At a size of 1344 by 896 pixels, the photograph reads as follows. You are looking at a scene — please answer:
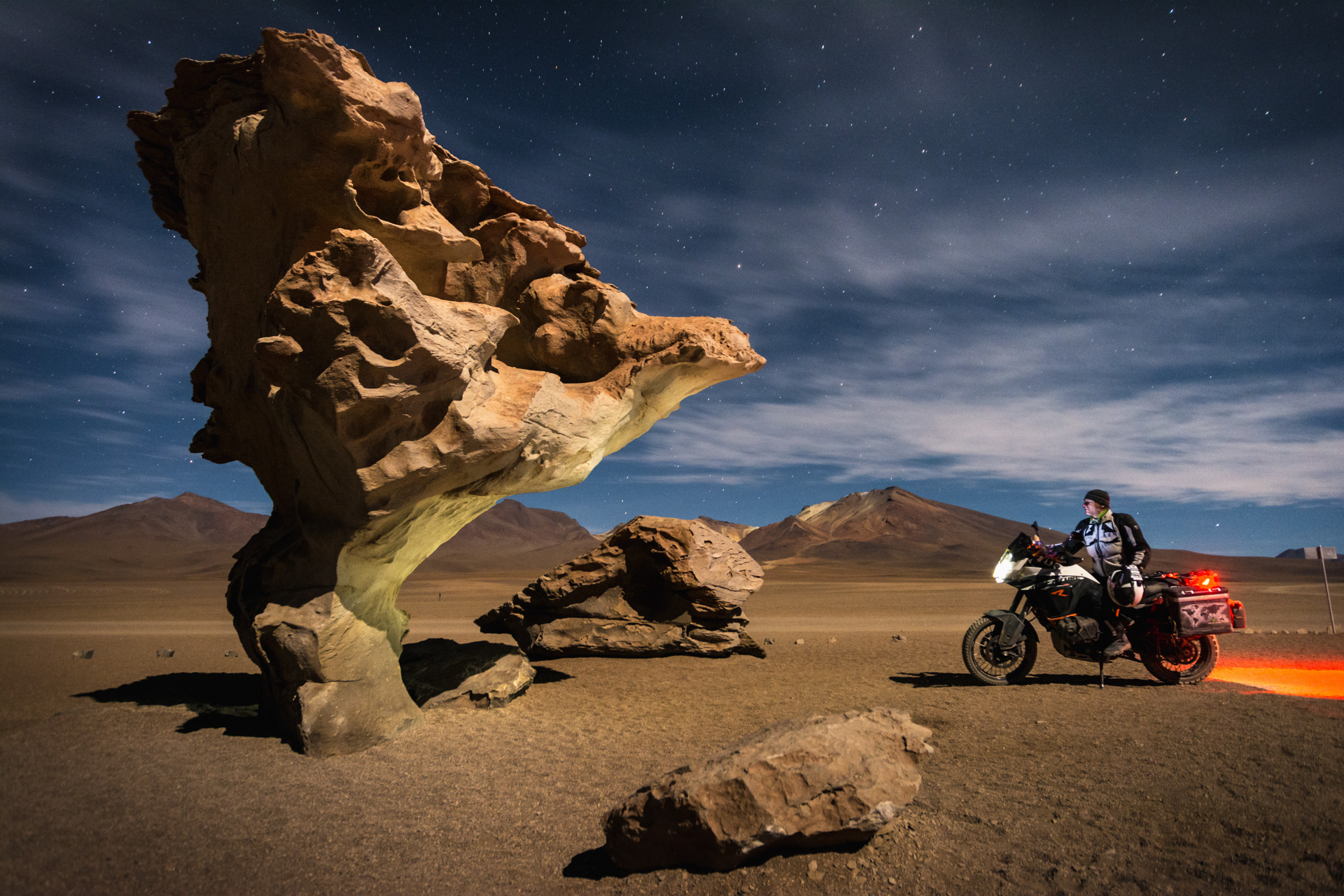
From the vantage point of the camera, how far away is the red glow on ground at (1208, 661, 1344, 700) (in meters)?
7.12

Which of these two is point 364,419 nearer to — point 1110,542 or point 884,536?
point 1110,542

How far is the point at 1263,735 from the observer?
4.99m

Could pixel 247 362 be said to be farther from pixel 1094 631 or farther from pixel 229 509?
pixel 229 509

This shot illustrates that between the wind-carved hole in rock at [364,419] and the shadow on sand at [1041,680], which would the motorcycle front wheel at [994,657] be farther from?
the wind-carved hole in rock at [364,419]

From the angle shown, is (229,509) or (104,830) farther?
(229,509)

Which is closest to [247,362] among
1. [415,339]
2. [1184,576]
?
[415,339]

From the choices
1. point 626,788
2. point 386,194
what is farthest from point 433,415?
point 626,788

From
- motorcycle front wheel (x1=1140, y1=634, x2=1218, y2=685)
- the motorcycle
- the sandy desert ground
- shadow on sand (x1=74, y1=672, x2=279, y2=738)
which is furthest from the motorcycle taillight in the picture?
shadow on sand (x1=74, y1=672, x2=279, y2=738)

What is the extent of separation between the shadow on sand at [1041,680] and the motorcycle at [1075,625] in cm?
14

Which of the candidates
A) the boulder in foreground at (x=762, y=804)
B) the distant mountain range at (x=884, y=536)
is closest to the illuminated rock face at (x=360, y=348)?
the boulder in foreground at (x=762, y=804)

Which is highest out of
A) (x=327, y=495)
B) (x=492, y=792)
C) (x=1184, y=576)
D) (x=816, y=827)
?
(x=327, y=495)

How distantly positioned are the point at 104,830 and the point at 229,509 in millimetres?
130725

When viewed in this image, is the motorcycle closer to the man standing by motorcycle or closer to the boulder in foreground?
the man standing by motorcycle

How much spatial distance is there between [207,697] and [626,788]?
6.21 meters
